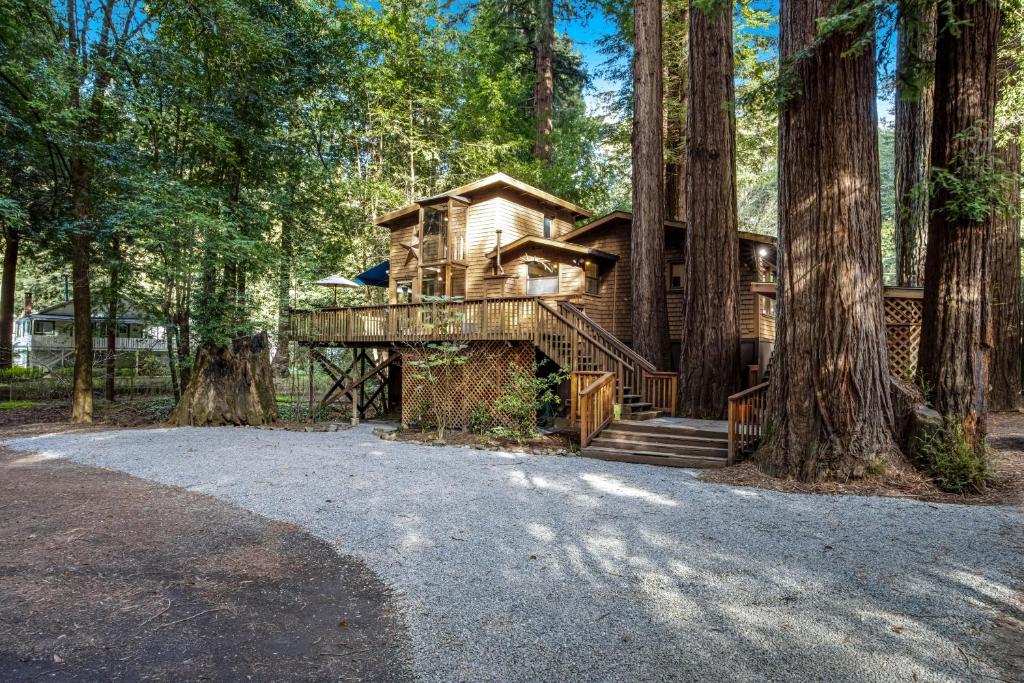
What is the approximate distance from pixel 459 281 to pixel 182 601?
57.0 ft

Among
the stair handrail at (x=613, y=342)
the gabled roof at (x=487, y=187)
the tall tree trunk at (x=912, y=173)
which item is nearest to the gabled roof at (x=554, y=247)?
the gabled roof at (x=487, y=187)

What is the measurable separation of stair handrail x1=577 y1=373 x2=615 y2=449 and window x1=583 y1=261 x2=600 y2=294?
28.9 ft

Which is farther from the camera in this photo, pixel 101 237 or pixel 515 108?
pixel 515 108

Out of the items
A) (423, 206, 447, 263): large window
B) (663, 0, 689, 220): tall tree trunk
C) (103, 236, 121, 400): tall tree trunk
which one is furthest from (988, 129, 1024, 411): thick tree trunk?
(103, 236, 121, 400): tall tree trunk

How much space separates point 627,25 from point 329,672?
2344cm

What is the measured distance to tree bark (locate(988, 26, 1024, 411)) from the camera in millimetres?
10078

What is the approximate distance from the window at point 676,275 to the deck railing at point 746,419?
9.62m

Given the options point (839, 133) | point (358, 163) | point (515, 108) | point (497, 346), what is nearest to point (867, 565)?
point (839, 133)

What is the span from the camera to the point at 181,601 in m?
3.51

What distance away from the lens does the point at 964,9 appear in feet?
21.8

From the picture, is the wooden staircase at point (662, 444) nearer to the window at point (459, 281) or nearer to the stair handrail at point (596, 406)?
the stair handrail at point (596, 406)

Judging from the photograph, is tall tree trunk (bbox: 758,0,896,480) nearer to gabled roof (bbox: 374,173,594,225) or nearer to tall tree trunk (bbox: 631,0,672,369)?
tall tree trunk (bbox: 631,0,672,369)

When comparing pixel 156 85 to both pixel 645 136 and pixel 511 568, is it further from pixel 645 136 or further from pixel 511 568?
pixel 511 568

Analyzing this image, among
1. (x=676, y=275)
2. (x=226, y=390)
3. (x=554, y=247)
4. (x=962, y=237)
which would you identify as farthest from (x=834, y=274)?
(x=226, y=390)
